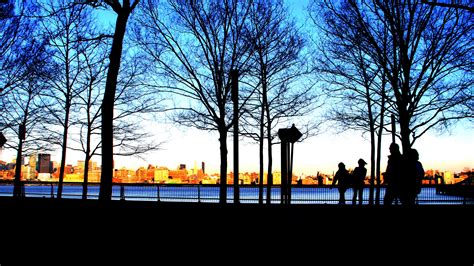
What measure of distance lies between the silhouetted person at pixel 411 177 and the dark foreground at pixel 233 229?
77 centimetres

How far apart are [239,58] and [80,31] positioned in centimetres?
834

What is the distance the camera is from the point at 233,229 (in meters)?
9.20

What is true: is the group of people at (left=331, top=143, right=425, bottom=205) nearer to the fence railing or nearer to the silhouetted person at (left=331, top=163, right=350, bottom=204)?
the silhouetted person at (left=331, top=163, right=350, bottom=204)

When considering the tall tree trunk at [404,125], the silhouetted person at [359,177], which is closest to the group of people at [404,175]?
the tall tree trunk at [404,125]

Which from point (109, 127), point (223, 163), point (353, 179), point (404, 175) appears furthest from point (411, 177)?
point (223, 163)

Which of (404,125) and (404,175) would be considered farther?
(404,125)

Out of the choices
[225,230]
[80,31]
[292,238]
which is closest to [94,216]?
[225,230]

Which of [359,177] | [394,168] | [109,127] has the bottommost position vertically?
[359,177]

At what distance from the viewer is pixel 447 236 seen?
27.3 ft

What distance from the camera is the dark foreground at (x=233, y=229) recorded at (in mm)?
7375

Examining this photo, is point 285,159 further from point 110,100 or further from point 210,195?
point 210,195

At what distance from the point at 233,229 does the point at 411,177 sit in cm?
545

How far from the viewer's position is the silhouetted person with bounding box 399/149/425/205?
38.6 ft

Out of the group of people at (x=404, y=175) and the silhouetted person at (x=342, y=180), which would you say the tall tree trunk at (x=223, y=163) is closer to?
the silhouetted person at (x=342, y=180)
